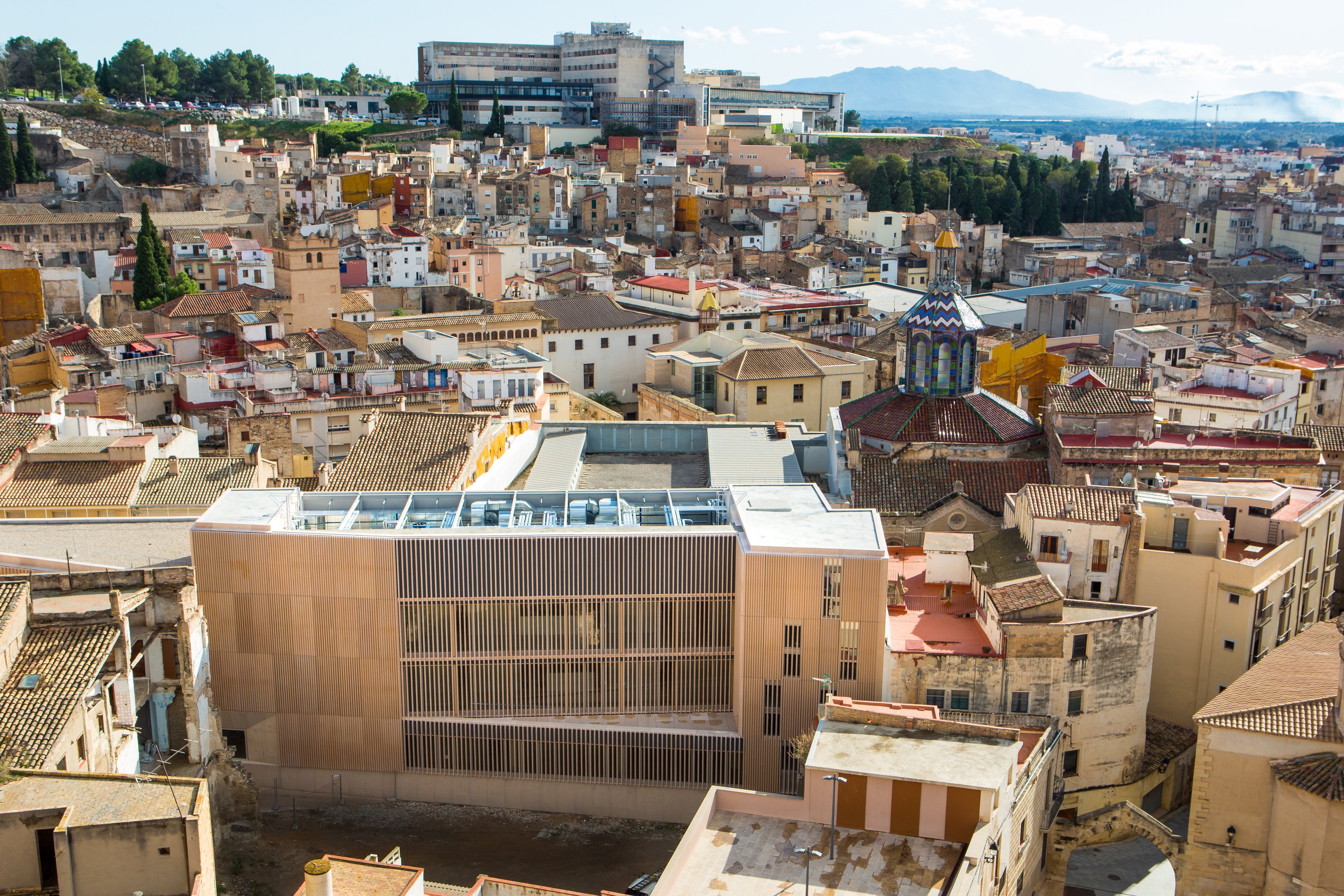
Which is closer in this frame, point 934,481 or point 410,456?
point 410,456

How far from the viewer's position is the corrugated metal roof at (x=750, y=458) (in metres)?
37.4

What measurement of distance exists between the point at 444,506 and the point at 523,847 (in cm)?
847

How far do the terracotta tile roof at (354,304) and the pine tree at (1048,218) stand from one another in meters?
72.3

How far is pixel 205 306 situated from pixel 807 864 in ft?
164

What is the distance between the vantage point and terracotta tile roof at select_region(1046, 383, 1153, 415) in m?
39.2

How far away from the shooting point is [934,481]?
38312 mm

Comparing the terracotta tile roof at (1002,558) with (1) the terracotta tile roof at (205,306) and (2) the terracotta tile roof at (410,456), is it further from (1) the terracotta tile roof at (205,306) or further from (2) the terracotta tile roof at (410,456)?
(1) the terracotta tile roof at (205,306)

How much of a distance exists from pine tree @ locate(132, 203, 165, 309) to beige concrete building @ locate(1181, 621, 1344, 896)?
5890 centimetres

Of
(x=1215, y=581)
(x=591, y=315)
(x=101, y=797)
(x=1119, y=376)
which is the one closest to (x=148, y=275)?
(x=591, y=315)

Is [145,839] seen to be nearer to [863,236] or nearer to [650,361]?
[650,361]

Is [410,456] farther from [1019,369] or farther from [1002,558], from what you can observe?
[1019,369]

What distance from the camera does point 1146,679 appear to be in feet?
101

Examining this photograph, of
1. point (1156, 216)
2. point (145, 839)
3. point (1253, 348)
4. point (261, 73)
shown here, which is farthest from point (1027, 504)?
point (261, 73)

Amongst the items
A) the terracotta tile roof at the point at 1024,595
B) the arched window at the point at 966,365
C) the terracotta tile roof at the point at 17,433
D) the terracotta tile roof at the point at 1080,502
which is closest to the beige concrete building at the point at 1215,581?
the terracotta tile roof at the point at 1080,502
